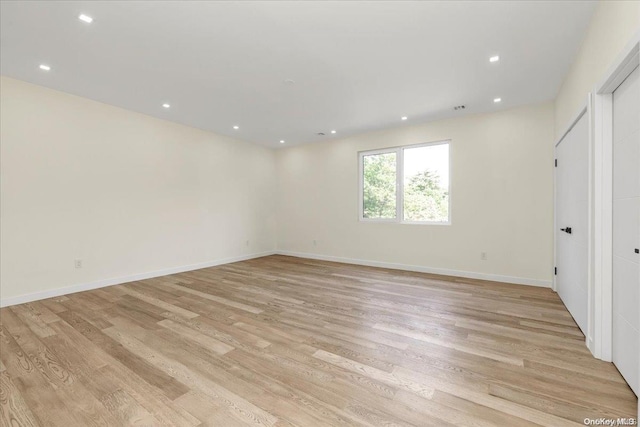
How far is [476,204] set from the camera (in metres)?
4.48

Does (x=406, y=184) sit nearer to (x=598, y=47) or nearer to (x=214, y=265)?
(x=598, y=47)

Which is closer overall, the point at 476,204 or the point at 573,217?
the point at 573,217

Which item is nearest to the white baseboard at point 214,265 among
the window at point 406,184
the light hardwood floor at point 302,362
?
the light hardwood floor at point 302,362

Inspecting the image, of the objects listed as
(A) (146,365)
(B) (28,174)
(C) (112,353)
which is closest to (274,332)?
(A) (146,365)

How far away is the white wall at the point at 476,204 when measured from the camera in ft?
13.1

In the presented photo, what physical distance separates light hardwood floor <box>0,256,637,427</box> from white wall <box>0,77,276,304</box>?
0.66 m

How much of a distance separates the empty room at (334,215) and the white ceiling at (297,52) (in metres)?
0.03

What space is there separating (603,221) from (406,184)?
3320mm

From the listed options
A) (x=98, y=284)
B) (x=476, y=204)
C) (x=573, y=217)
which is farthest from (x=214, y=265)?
(x=573, y=217)

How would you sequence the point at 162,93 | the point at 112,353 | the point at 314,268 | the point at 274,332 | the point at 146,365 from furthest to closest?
the point at 314,268
the point at 162,93
the point at 274,332
the point at 112,353
the point at 146,365

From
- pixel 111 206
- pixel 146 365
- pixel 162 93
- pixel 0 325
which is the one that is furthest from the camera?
pixel 111 206

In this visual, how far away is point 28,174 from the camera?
135 inches

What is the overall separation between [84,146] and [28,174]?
74 cm

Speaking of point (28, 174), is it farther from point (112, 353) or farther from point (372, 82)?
point (372, 82)
